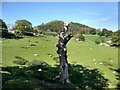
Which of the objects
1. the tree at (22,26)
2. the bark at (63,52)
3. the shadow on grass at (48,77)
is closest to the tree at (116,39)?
the tree at (22,26)

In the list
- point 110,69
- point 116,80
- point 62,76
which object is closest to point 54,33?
point 110,69

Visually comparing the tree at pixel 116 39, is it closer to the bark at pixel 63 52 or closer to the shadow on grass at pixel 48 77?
the shadow on grass at pixel 48 77

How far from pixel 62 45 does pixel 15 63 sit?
30.8ft

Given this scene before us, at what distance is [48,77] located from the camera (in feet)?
84.4

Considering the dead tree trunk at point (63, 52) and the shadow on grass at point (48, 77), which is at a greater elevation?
the dead tree trunk at point (63, 52)

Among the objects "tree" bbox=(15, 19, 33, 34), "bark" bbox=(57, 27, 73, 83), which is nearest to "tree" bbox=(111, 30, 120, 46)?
"tree" bbox=(15, 19, 33, 34)

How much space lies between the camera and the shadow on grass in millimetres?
21161

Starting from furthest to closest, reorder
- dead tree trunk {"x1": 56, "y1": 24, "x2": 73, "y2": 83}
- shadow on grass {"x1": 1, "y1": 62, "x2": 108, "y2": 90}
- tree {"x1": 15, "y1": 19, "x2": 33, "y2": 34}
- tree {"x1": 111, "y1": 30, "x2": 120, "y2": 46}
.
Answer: tree {"x1": 111, "y1": 30, "x2": 120, "y2": 46} → tree {"x1": 15, "y1": 19, "x2": 33, "y2": 34} → dead tree trunk {"x1": 56, "y1": 24, "x2": 73, "y2": 83} → shadow on grass {"x1": 1, "y1": 62, "x2": 108, "y2": 90}

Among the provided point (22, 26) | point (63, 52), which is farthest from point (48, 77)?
point (22, 26)

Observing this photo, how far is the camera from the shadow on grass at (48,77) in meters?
21.2

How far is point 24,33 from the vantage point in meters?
63.8

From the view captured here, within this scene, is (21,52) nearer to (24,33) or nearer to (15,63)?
(15,63)

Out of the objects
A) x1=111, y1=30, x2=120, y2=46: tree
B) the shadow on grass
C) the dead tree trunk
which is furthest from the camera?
x1=111, y1=30, x2=120, y2=46: tree

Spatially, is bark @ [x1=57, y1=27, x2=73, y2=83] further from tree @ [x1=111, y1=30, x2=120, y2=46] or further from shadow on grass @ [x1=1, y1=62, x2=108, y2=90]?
tree @ [x1=111, y1=30, x2=120, y2=46]
